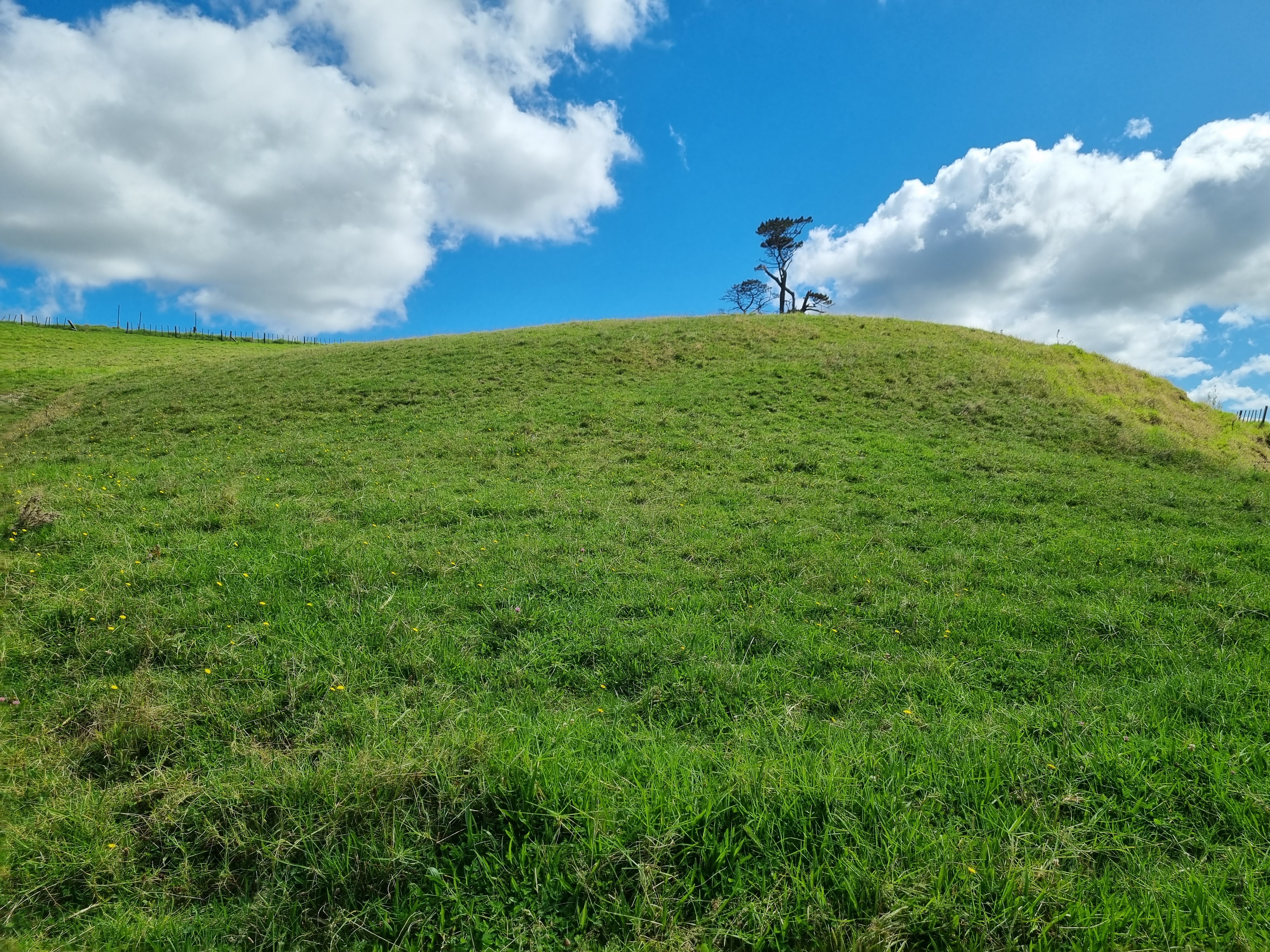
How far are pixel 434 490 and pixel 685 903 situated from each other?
10.1 m

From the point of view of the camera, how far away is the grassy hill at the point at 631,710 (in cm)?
296

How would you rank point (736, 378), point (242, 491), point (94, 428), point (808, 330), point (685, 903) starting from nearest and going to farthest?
1. point (685, 903)
2. point (242, 491)
3. point (94, 428)
4. point (736, 378)
5. point (808, 330)

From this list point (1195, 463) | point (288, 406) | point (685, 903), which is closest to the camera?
point (685, 903)

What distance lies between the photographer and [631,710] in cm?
497

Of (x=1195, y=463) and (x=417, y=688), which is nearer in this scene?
(x=417, y=688)

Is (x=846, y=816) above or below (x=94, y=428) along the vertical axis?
below

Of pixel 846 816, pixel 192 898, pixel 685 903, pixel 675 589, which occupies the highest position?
pixel 675 589

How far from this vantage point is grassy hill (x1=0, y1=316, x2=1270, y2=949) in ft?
9.71

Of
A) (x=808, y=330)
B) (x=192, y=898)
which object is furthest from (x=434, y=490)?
(x=808, y=330)

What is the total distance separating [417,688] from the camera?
5.11m

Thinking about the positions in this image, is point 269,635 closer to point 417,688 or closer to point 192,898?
point 417,688

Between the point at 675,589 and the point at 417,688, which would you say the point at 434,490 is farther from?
the point at 417,688

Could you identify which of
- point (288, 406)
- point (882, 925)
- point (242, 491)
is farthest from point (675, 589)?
point (288, 406)

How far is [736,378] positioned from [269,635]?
19910mm
